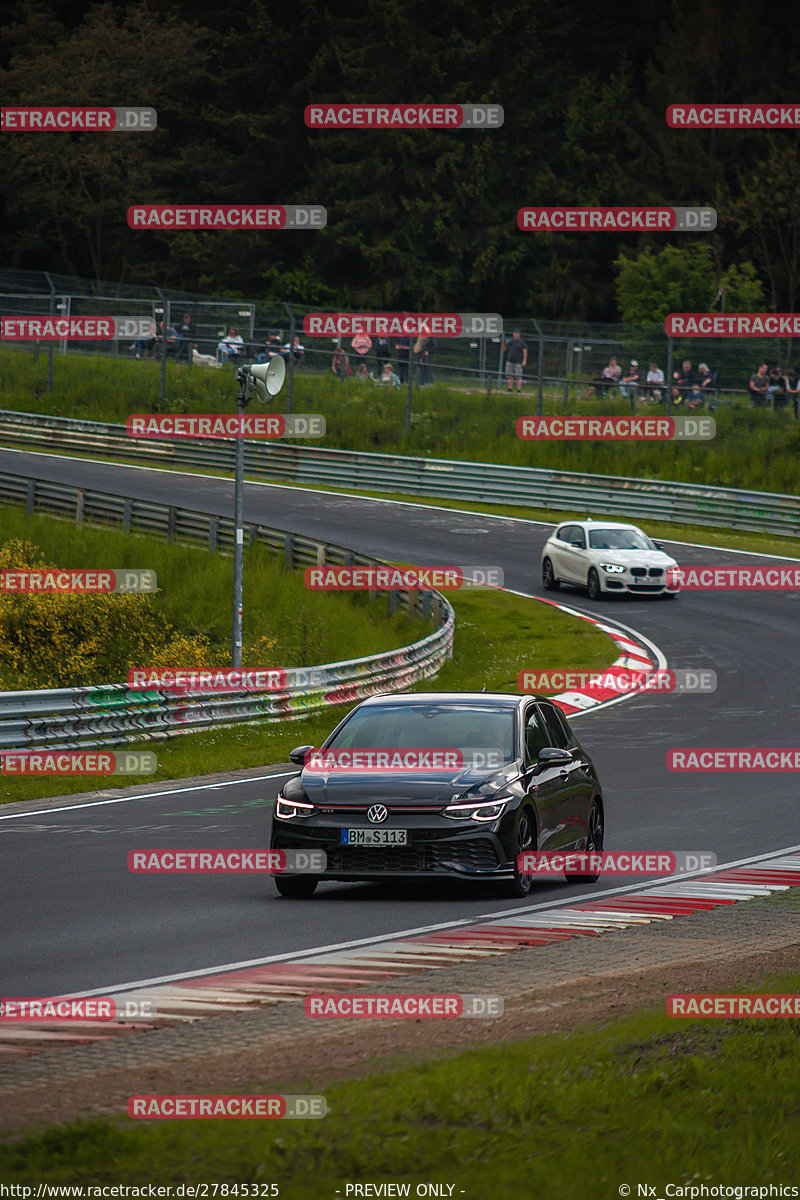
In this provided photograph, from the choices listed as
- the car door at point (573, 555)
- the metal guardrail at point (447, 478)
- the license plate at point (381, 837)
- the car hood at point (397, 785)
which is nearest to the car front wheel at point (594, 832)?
the car hood at point (397, 785)

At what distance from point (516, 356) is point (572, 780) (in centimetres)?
3509

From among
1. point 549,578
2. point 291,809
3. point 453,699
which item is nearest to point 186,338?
point 549,578

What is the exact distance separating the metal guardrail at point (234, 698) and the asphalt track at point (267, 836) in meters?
1.89

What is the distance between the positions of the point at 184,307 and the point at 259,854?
38398 mm

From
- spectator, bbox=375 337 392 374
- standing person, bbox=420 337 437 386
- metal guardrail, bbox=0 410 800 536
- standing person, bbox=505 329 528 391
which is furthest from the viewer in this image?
spectator, bbox=375 337 392 374

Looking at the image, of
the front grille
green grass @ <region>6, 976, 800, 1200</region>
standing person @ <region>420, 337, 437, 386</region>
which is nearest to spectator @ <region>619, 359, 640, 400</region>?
standing person @ <region>420, 337, 437, 386</region>

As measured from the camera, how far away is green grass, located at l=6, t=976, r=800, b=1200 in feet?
17.0

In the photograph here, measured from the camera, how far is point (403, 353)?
49.3 metres

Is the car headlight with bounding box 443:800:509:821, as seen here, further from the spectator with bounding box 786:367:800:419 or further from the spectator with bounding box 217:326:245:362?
the spectator with bounding box 217:326:245:362

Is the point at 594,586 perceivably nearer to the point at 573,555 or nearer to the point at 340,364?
the point at 573,555

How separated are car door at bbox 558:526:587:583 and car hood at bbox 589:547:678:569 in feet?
0.97

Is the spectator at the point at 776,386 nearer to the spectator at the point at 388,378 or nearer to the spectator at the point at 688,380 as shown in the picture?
the spectator at the point at 688,380

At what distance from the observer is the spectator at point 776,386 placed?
4359 centimetres

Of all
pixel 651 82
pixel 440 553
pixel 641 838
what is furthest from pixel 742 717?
pixel 651 82
